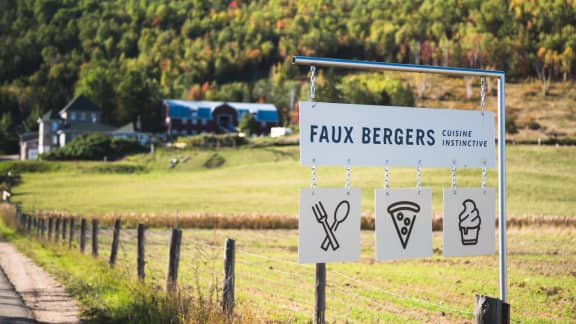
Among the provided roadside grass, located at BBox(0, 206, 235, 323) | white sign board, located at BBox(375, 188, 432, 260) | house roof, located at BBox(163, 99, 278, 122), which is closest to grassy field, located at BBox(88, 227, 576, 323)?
roadside grass, located at BBox(0, 206, 235, 323)

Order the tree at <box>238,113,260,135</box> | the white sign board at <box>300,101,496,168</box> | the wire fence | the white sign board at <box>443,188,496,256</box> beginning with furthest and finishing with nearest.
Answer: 1. the tree at <box>238,113,260,135</box>
2. the wire fence
3. the white sign board at <box>443,188,496,256</box>
4. the white sign board at <box>300,101,496,168</box>

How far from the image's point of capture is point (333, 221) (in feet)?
20.9

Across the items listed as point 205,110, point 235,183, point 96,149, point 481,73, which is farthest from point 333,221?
point 205,110

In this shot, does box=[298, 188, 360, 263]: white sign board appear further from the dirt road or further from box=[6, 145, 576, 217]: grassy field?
box=[6, 145, 576, 217]: grassy field

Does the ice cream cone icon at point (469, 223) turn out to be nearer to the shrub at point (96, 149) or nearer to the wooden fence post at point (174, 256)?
the wooden fence post at point (174, 256)

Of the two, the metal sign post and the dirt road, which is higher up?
the metal sign post

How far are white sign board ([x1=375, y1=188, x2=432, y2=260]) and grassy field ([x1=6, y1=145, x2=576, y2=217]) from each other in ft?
84.5

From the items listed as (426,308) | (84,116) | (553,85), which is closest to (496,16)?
(553,85)

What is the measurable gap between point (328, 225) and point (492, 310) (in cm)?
171

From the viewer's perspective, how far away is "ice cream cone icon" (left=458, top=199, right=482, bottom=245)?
273 inches

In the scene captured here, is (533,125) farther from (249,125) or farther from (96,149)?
(249,125)

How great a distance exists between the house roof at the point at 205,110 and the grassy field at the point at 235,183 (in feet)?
112

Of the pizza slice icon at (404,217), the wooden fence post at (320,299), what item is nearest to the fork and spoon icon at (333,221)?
the pizza slice icon at (404,217)

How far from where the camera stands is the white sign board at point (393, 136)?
6.29 meters
